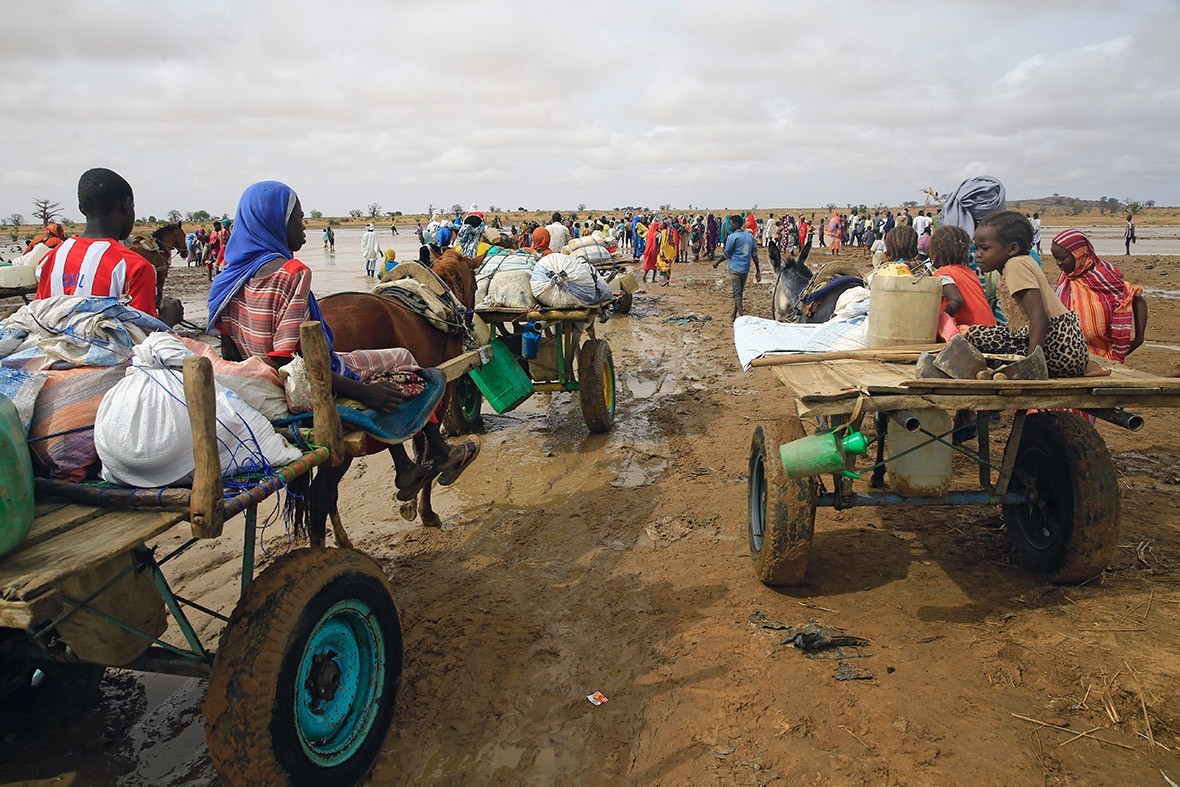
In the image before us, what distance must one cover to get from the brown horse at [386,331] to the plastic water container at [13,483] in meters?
1.97

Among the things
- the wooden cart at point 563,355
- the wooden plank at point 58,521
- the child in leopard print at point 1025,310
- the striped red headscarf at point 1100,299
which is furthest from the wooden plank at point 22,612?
the striped red headscarf at point 1100,299

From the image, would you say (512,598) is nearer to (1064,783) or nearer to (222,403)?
(222,403)

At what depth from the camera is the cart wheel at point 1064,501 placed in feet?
11.8


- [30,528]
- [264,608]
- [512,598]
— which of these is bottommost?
[512,598]

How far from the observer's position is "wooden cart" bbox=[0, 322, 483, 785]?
206cm

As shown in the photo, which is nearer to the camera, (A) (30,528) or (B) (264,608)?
(A) (30,528)

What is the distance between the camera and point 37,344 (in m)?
2.63

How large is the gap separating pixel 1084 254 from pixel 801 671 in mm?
4071

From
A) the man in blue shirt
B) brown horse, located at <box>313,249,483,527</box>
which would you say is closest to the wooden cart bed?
brown horse, located at <box>313,249,483,527</box>

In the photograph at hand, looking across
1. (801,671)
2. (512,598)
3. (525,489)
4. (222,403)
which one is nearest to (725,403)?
(525,489)

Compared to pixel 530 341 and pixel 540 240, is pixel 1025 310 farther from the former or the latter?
pixel 540 240

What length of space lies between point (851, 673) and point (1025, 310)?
2.18 meters

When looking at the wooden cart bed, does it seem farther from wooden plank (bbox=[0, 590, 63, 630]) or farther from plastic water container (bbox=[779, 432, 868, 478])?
wooden plank (bbox=[0, 590, 63, 630])

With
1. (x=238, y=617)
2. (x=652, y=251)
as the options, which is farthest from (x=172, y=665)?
(x=652, y=251)
